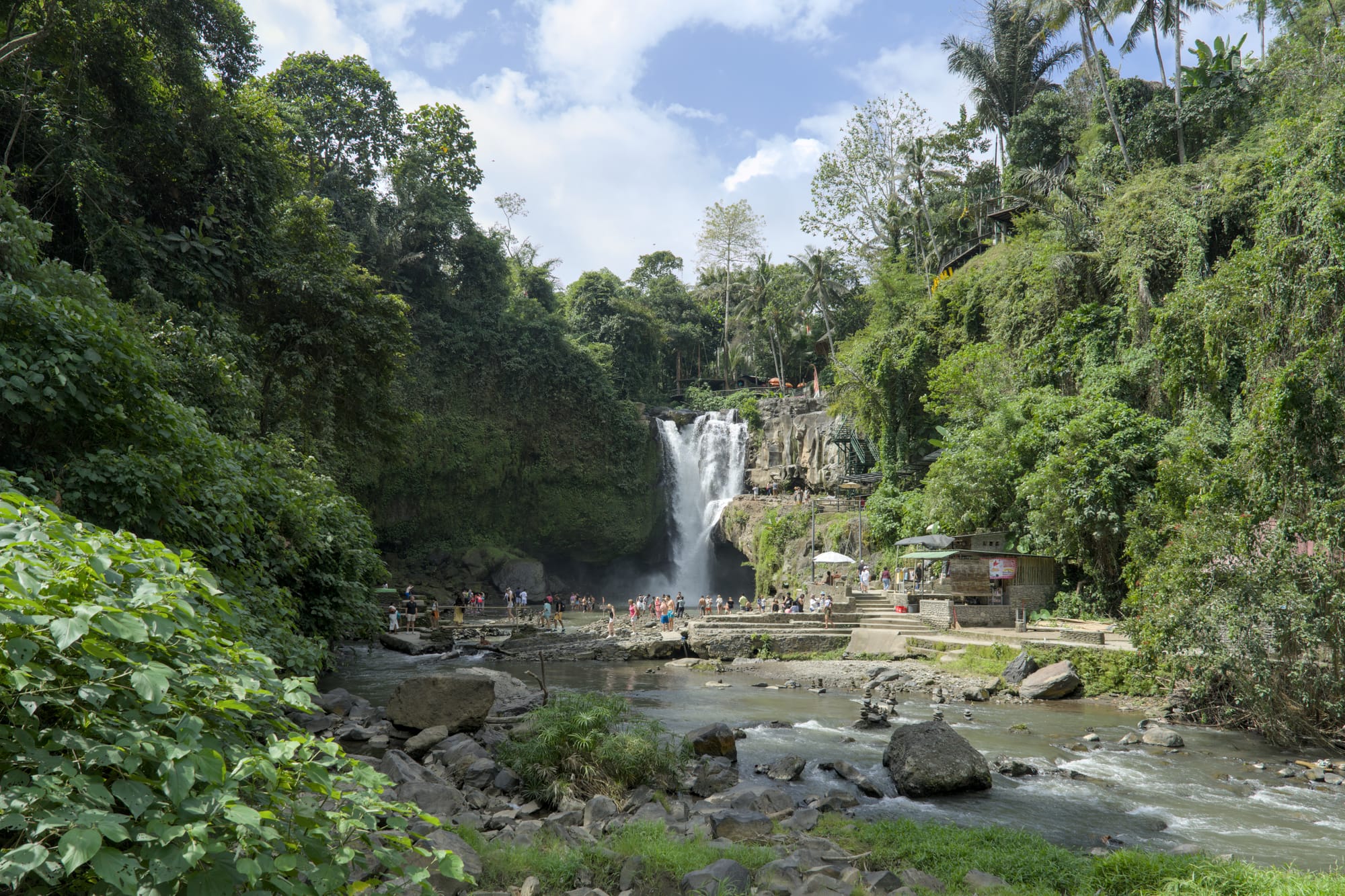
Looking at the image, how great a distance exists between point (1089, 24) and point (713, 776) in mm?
30162

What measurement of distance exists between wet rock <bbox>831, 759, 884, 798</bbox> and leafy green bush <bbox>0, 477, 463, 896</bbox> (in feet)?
24.2

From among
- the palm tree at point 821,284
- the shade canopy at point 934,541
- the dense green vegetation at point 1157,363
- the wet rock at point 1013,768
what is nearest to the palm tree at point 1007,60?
the dense green vegetation at point 1157,363

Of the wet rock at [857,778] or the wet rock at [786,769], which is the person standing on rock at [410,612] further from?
the wet rock at [857,778]

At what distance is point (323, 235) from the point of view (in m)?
15.8

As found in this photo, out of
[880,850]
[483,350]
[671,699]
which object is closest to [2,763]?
[880,850]

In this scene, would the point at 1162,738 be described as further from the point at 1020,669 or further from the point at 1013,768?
the point at 1020,669

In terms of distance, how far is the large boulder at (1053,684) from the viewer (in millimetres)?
14562

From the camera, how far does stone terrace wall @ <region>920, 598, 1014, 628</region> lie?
19344 millimetres

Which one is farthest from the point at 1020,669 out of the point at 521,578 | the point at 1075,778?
the point at 521,578

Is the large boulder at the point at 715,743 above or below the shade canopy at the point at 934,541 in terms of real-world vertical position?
below

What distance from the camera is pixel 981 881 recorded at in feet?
20.0

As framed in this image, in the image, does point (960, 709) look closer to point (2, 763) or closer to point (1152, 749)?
point (1152, 749)

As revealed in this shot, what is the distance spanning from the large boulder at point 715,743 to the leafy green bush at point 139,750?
7.82 metres

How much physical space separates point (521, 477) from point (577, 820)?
1248 inches
